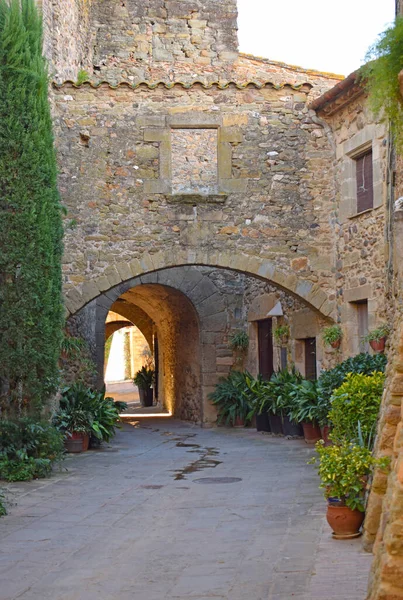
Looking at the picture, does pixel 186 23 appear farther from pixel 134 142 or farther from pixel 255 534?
pixel 255 534

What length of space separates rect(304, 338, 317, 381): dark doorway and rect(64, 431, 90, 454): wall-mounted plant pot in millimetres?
4185

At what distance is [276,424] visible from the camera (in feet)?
45.7

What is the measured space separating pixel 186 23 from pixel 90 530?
14997 mm

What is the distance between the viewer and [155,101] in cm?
1303

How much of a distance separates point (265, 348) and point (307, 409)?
488 centimetres

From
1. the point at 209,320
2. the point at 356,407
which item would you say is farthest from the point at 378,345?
the point at 209,320

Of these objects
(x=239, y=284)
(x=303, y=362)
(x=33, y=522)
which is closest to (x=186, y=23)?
(x=239, y=284)

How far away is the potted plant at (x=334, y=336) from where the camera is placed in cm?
1275

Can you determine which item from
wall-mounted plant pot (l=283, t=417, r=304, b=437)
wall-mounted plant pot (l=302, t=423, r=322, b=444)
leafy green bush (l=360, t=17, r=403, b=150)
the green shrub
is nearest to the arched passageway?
wall-mounted plant pot (l=283, t=417, r=304, b=437)

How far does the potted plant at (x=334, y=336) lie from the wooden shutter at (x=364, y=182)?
1813 millimetres

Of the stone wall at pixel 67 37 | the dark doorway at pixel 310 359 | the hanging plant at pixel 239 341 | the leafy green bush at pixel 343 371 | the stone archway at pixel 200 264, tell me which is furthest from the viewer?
the hanging plant at pixel 239 341

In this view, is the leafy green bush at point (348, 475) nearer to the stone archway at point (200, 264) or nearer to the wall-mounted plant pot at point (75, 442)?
the wall-mounted plant pot at point (75, 442)

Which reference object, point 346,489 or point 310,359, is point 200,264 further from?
point 346,489

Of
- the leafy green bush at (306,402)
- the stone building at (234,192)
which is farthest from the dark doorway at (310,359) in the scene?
the leafy green bush at (306,402)
